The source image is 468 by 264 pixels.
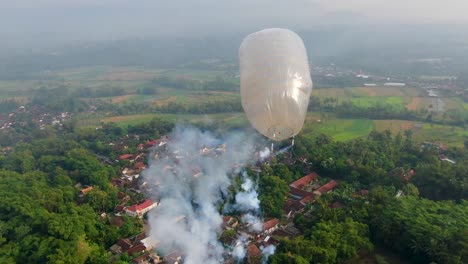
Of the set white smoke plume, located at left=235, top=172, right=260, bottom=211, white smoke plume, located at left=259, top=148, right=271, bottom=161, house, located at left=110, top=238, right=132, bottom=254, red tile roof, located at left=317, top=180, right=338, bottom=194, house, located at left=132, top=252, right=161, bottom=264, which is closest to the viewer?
house, located at left=132, top=252, right=161, bottom=264

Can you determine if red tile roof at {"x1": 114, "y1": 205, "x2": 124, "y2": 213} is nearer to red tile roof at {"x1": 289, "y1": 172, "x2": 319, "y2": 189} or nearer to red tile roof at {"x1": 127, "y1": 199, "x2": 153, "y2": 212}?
red tile roof at {"x1": 127, "y1": 199, "x2": 153, "y2": 212}

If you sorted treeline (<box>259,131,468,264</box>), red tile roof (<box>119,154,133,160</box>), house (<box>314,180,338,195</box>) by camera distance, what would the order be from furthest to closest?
red tile roof (<box>119,154,133,160</box>) → house (<box>314,180,338,195</box>) → treeline (<box>259,131,468,264</box>)

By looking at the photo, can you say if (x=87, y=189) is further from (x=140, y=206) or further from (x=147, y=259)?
(x=147, y=259)

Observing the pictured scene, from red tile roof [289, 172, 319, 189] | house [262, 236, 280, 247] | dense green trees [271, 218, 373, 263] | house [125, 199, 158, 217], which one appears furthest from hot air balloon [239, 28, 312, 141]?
red tile roof [289, 172, 319, 189]

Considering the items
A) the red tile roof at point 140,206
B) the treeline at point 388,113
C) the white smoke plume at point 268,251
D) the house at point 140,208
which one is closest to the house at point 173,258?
the white smoke plume at point 268,251

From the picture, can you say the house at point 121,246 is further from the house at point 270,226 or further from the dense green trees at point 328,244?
the dense green trees at point 328,244

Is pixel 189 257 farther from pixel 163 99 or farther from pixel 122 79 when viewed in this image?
pixel 122 79

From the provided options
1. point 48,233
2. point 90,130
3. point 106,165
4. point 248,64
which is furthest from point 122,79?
point 248,64
